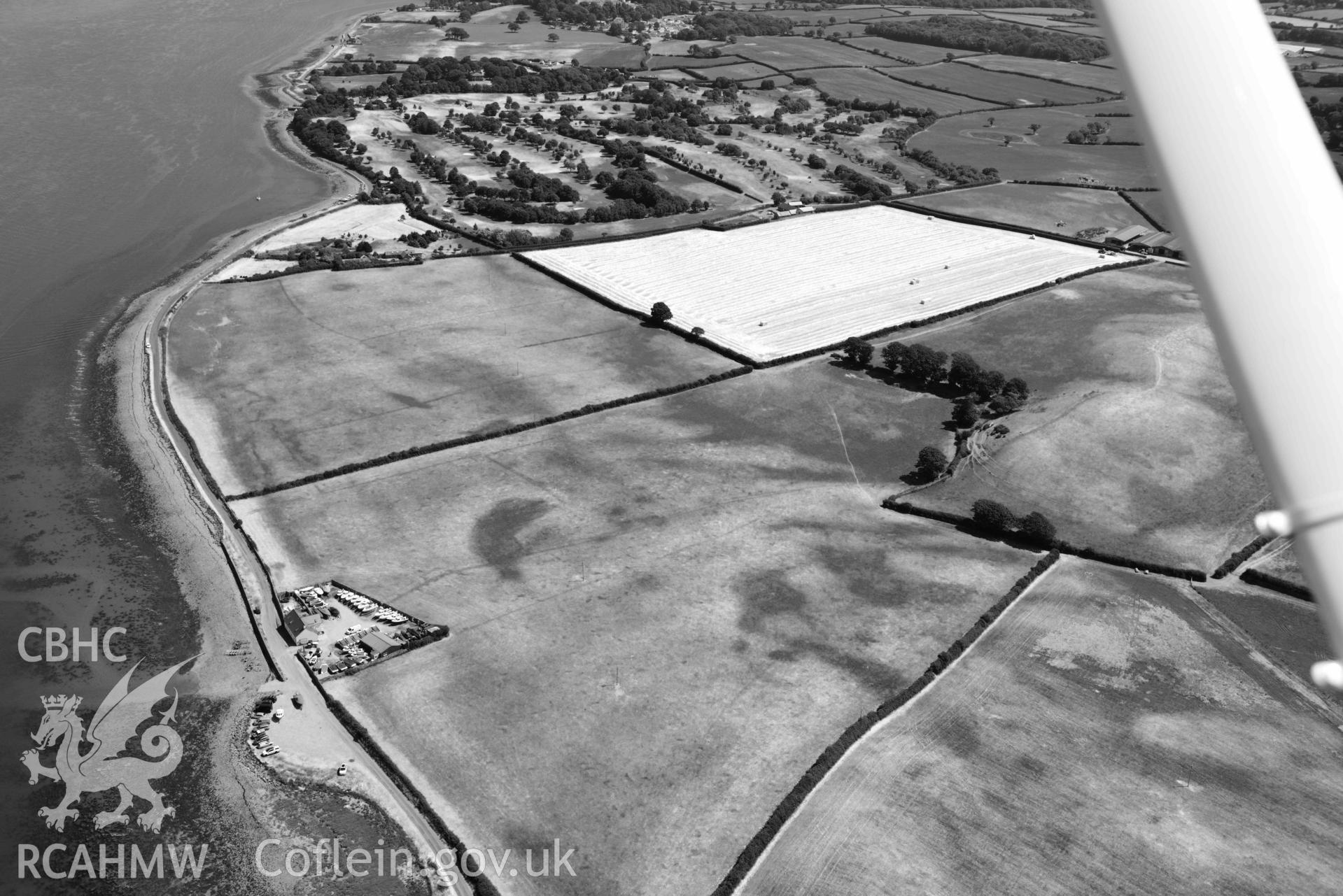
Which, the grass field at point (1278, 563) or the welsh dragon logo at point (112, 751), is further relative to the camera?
the grass field at point (1278, 563)

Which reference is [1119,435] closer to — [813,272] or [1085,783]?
[1085,783]

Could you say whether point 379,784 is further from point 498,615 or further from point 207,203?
point 207,203

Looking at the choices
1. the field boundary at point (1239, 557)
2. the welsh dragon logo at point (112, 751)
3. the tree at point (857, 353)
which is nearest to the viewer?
the welsh dragon logo at point (112, 751)

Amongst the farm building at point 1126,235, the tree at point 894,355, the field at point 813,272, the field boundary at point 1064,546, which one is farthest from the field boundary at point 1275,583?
the farm building at point 1126,235

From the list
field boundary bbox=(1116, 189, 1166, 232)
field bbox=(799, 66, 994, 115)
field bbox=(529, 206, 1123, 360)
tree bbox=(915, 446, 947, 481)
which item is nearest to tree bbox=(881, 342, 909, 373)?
field bbox=(529, 206, 1123, 360)

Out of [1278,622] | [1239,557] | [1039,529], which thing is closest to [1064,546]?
[1039,529]

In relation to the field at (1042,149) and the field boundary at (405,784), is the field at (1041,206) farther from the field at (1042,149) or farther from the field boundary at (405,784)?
the field boundary at (405,784)
